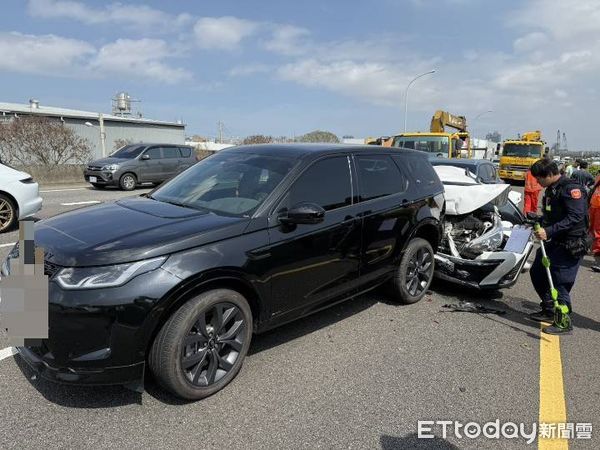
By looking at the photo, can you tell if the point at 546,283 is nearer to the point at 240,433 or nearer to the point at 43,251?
the point at 240,433

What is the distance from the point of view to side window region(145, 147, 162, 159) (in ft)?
52.0

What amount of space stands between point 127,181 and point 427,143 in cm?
1080

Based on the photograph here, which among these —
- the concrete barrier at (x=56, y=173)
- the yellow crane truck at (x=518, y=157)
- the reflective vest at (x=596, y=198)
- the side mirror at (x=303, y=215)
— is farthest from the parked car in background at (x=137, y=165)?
the yellow crane truck at (x=518, y=157)

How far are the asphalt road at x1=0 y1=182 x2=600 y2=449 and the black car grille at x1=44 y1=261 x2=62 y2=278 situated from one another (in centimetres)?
90

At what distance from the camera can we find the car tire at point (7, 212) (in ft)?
23.9

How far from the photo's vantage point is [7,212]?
24.0 feet

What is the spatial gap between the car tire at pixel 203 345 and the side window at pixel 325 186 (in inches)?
34.9

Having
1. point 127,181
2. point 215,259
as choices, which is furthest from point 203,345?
point 127,181

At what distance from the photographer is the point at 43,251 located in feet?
8.84

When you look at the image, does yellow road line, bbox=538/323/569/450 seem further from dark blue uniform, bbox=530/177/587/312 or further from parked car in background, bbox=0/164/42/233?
parked car in background, bbox=0/164/42/233

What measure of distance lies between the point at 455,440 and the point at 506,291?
135 inches

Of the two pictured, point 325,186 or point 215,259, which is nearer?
point 215,259

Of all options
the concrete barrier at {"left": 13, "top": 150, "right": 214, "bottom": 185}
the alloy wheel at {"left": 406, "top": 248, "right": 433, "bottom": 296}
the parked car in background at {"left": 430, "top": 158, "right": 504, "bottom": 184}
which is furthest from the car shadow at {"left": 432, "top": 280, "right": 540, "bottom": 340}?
the concrete barrier at {"left": 13, "top": 150, "right": 214, "bottom": 185}

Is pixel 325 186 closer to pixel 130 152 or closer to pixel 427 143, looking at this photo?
pixel 427 143
